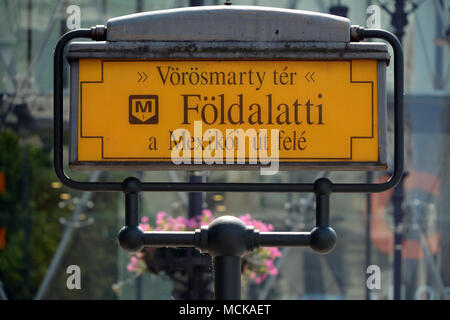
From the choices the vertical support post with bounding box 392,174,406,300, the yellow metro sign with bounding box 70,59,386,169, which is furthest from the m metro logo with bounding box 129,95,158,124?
the vertical support post with bounding box 392,174,406,300

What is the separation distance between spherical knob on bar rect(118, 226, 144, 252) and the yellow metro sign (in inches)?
7.8

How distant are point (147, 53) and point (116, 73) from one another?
0.11 m

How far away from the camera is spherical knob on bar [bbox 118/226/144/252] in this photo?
124 inches

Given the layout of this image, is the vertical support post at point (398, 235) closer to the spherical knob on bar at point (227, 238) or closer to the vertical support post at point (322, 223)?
the vertical support post at point (322, 223)

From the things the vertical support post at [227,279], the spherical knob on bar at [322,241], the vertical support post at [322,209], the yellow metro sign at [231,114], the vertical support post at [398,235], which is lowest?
the vertical support post at [398,235]

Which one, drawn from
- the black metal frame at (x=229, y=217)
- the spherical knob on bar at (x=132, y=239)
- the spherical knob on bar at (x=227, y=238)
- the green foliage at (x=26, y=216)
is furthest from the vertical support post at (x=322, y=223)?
the green foliage at (x=26, y=216)

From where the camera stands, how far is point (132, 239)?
3148 millimetres

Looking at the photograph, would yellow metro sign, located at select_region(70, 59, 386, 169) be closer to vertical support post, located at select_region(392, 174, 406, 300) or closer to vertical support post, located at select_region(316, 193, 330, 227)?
vertical support post, located at select_region(316, 193, 330, 227)

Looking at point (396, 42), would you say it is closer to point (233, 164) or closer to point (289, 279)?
point (233, 164)

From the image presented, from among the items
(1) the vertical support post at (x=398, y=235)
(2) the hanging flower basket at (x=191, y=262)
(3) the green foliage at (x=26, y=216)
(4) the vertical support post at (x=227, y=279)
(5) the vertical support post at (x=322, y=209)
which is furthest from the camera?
(3) the green foliage at (x=26, y=216)

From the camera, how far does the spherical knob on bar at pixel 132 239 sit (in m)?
3.14

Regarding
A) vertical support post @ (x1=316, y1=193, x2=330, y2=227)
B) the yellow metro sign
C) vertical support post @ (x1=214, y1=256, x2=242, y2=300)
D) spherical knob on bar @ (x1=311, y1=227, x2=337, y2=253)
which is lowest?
vertical support post @ (x1=214, y1=256, x2=242, y2=300)

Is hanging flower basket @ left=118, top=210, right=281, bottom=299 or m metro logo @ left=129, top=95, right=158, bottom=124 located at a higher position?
m metro logo @ left=129, top=95, right=158, bottom=124
